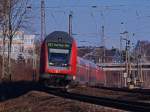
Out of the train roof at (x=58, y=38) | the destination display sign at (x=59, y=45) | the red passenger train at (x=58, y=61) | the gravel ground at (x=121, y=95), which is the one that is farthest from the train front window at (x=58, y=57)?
the gravel ground at (x=121, y=95)

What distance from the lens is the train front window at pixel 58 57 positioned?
38281 mm

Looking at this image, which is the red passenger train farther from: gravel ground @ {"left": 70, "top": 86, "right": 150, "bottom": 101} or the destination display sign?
gravel ground @ {"left": 70, "top": 86, "right": 150, "bottom": 101}

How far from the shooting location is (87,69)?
53219mm

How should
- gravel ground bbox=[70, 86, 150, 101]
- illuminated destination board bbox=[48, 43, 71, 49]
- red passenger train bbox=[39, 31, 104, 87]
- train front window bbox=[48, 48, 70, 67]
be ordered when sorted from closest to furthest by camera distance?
gravel ground bbox=[70, 86, 150, 101]
red passenger train bbox=[39, 31, 104, 87]
train front window bbox=[48, 48, 70, 67]
illuminated destination board bbox=[48, 43, 71, 49]

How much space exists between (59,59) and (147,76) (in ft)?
382

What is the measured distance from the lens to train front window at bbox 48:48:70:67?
38281 mm

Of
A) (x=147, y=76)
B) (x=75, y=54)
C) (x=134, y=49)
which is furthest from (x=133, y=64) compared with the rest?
(x=75, y=54)

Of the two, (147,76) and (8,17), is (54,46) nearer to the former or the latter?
(8,17)

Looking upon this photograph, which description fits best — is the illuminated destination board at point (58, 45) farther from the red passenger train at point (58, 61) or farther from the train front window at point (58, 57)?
the train front window at point (58, 57)

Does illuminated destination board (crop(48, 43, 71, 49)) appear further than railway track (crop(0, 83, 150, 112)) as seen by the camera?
Yes

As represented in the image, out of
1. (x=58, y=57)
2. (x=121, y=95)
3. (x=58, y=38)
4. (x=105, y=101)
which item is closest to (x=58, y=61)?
(x=58, y=57)

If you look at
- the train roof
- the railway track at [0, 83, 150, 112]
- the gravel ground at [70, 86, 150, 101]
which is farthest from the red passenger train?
the railway track at [0, 83, 150, 112]

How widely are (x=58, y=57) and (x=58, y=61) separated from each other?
0.27 m

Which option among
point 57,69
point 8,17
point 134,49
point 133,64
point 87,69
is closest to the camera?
point 57,69
